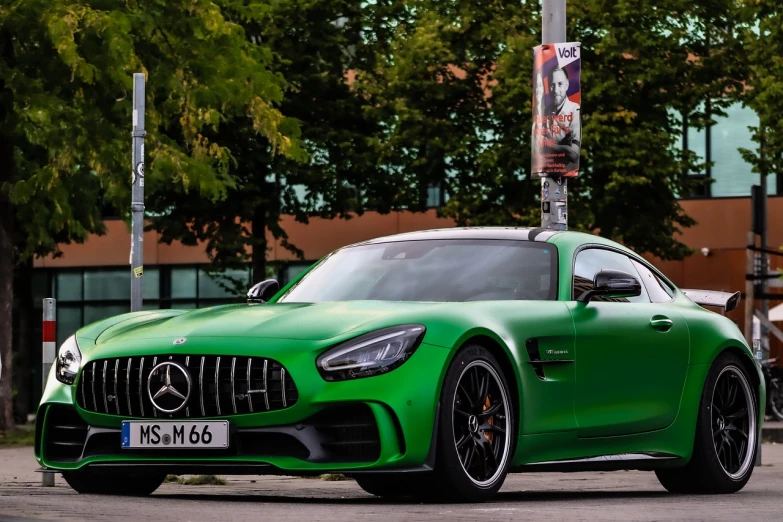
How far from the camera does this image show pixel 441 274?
9.29m

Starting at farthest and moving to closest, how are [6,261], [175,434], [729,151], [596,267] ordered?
[729,151] < [6,261] < [596,267] < [175,434]

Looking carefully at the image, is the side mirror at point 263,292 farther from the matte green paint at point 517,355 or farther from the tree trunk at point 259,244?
the tree trunk at point 259,244

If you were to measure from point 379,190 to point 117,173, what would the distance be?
1192cm

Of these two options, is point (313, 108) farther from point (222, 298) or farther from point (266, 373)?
point (266, 373)

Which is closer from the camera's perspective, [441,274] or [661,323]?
[441,274]

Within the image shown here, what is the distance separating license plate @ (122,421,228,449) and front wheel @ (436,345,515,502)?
997 millimetres

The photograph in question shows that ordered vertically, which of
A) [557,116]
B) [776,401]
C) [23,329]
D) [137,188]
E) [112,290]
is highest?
[557,116]

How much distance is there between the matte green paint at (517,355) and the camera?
802 centimetres

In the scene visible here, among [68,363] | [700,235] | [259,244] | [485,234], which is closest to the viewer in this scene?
[68,363]

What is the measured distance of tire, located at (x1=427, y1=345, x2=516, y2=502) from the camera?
26.7ft

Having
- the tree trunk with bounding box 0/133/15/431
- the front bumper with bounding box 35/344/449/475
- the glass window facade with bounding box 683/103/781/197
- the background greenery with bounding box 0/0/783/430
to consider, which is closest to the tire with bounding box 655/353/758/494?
the front bumper with bounding box 35/344/449/475

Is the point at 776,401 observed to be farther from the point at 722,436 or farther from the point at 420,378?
the point at 420,378

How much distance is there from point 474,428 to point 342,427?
27.6 inches

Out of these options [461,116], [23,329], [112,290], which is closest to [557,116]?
[461,116]
